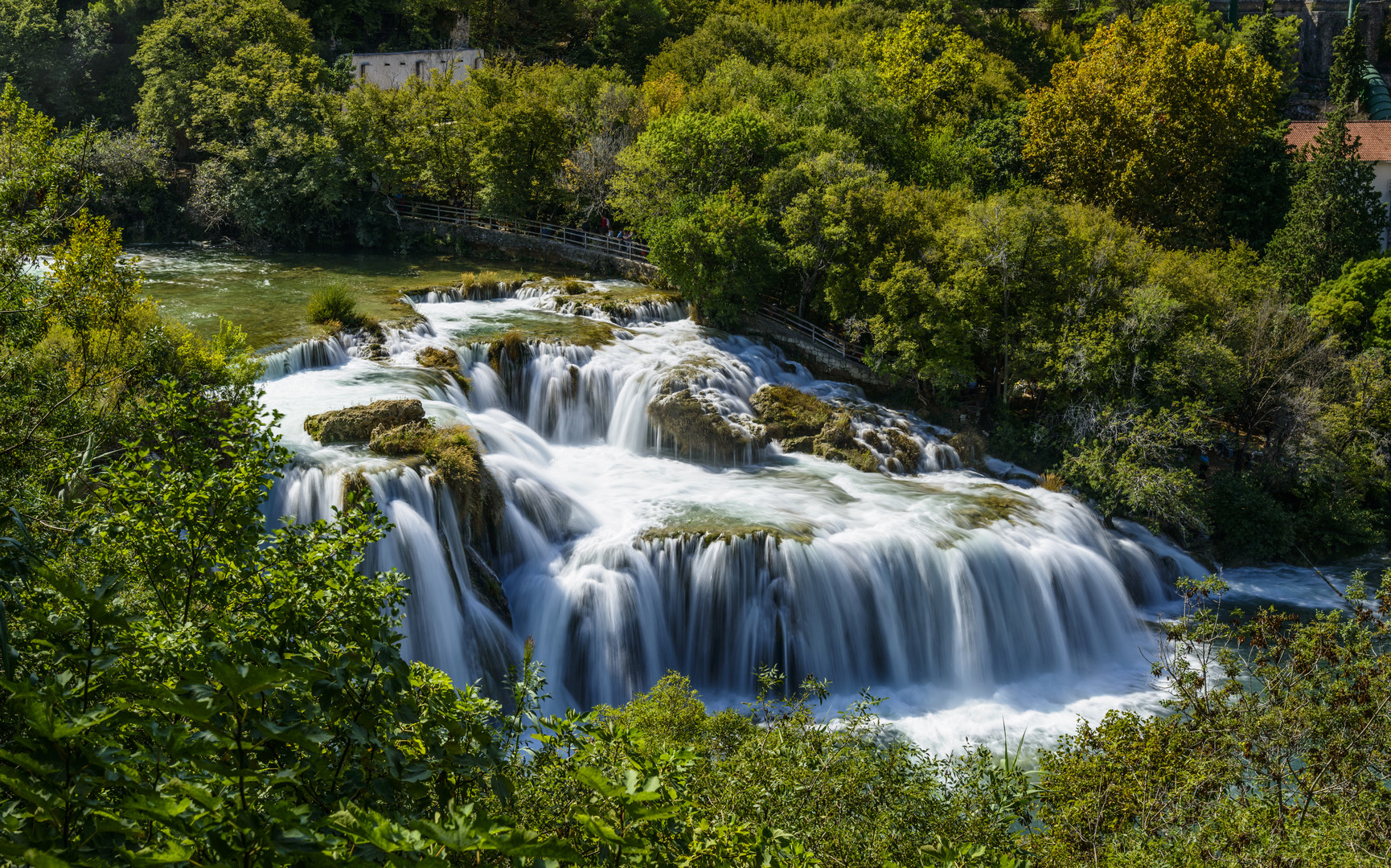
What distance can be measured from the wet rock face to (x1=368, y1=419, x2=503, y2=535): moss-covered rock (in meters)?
0.32

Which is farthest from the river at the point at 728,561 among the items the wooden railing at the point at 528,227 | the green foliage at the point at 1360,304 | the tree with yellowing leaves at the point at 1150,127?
Result: the tree with yellowing leaves at the point at 1150,127

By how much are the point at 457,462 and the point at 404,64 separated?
45.5 m

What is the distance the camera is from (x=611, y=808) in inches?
180

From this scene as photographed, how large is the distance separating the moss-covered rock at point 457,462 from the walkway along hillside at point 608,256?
1455 centimetres

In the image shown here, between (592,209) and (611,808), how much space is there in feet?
123

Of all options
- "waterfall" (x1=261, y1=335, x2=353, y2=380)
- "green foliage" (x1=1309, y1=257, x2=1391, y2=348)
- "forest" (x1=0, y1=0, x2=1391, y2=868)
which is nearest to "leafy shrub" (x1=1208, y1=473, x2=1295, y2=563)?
"forest" (x1=0, y1=0, x2=1391, y2=868)

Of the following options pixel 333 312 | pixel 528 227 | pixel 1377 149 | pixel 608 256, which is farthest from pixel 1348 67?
pixel 333 312

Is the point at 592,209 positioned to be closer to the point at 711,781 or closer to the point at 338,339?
the point at 338,339

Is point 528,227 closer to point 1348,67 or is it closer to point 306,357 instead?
point 306,357

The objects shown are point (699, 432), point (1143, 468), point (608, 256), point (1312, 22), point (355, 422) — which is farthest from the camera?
point (1312, 22)

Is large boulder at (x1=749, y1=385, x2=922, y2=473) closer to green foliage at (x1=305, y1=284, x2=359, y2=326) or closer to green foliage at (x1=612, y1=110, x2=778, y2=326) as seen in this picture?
green foliage at (x1=612, y1=110, x2=778, y2=326)

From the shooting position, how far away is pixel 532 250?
132 ft

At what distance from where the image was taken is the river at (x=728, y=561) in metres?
17.6

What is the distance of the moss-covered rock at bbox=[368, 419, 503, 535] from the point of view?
1823 cm
